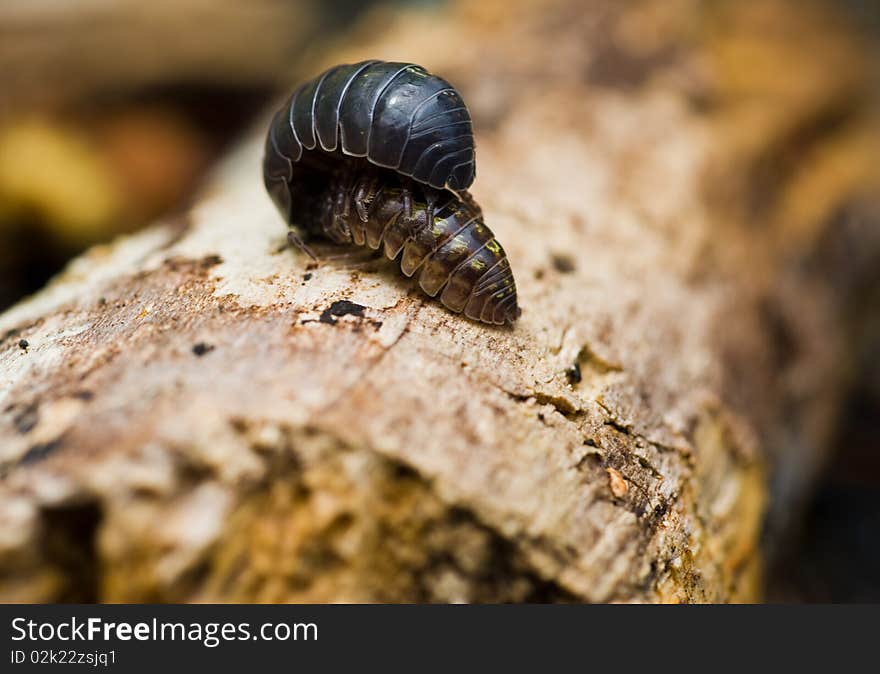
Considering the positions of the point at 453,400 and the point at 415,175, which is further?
the point at 415,175

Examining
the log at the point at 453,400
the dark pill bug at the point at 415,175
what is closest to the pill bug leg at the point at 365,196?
the dark pill bug at the point at 415,175

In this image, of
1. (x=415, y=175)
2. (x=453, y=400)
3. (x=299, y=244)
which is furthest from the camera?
(x=299, y=244)

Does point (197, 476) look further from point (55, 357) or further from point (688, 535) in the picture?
point (688, 535)

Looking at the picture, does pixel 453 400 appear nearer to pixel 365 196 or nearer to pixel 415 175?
pixel 415 175

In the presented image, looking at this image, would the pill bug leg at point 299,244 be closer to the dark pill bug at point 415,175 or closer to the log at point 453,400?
the log at point 453,400

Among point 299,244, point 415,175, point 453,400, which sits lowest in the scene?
point 453,400

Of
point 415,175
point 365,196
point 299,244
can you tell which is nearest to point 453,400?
point 415,175

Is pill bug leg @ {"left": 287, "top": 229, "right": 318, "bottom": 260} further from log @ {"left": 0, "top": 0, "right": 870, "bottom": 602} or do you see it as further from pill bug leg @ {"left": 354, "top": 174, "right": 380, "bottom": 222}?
pill bug leg @ {"left": 354, "top": 174, "right": 380, "bottom": 222}
